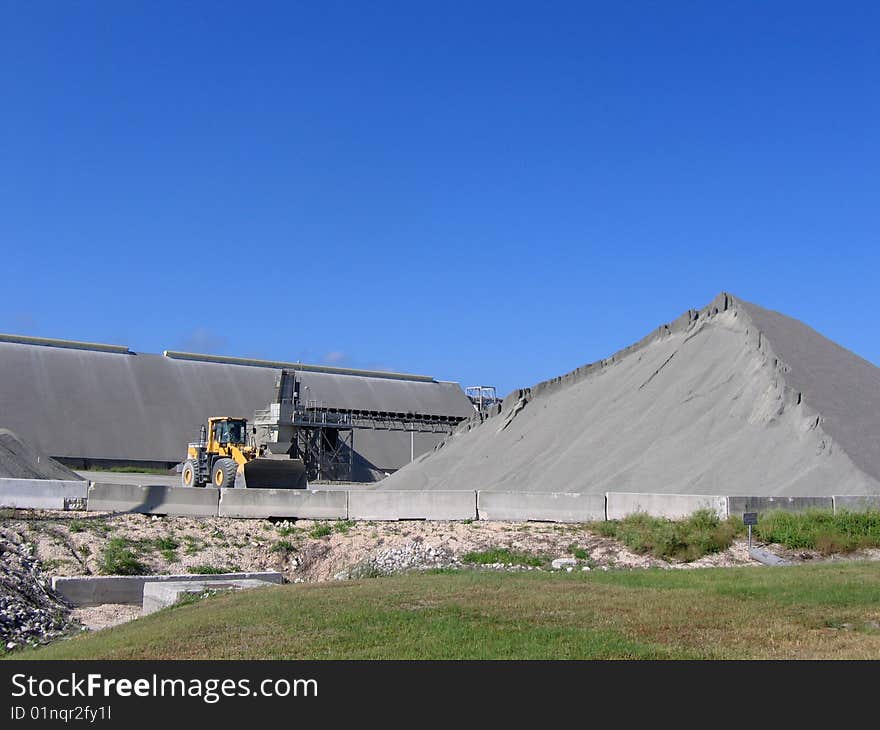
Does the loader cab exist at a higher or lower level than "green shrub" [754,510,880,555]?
higher

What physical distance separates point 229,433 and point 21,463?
7.39 m

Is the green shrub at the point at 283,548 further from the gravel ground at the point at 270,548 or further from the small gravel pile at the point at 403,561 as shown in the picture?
the small gravel pile at the point at 403,561

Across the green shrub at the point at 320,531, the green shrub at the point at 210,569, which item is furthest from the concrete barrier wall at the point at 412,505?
the green shrub at the point at 210,569

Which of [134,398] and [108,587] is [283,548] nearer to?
[108,587]

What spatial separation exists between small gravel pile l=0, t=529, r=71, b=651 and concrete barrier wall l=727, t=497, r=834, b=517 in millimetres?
12263

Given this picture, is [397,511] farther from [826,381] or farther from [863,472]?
[826,381]

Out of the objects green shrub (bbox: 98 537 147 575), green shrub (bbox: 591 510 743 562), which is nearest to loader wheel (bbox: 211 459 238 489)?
green shrub (bbox: 98 537 147 575)

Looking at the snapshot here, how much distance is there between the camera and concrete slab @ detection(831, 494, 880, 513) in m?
18.7

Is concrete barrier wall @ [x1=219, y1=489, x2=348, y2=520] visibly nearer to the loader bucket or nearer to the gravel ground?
the gravel ground

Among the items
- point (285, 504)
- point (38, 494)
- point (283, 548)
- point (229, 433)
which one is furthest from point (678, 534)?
point (229, 433)

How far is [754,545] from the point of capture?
55.7ft

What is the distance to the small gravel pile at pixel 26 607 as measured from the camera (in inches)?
496

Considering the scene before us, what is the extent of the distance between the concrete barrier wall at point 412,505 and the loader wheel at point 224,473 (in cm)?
985
